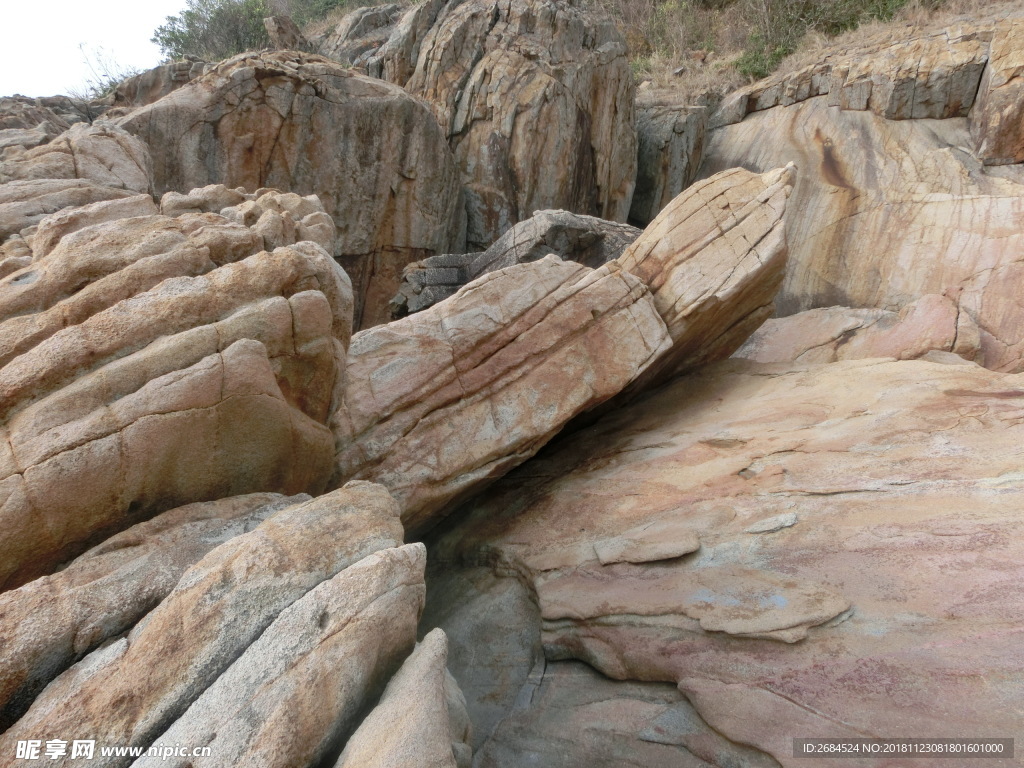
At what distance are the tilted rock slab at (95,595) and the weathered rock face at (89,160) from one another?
15.0 feet

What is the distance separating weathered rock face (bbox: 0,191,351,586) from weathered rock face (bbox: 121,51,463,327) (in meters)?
7.38

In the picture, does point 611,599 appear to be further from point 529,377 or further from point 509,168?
point 509,168

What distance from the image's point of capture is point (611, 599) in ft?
15.4

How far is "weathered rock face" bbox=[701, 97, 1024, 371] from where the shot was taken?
941 centimetres

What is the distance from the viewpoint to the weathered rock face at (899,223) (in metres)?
9.41

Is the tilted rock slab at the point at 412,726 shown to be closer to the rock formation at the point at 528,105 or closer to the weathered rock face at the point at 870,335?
the weathered rock face at the point at 870,335

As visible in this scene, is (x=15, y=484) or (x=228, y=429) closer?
(x=15, y=484)

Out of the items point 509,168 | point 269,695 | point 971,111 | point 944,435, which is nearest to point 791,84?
point 971,111

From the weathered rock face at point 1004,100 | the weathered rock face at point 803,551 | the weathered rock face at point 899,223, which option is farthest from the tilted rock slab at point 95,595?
the weathered rock face at point 1004,100

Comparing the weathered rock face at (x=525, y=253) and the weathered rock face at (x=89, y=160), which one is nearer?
the weathered rock face at (x=89, y=160)

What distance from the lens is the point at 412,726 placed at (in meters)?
2.91

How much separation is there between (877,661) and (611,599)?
1.74 metres

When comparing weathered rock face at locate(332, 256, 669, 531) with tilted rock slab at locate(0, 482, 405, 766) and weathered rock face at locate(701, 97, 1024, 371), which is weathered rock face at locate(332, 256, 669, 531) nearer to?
tilted rock slab at locate(0, 482, 405, 766)

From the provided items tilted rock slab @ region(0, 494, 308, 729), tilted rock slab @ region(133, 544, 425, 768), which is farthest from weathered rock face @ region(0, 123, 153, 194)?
tilted rock slab @ region(133, 544, 425, 768)
